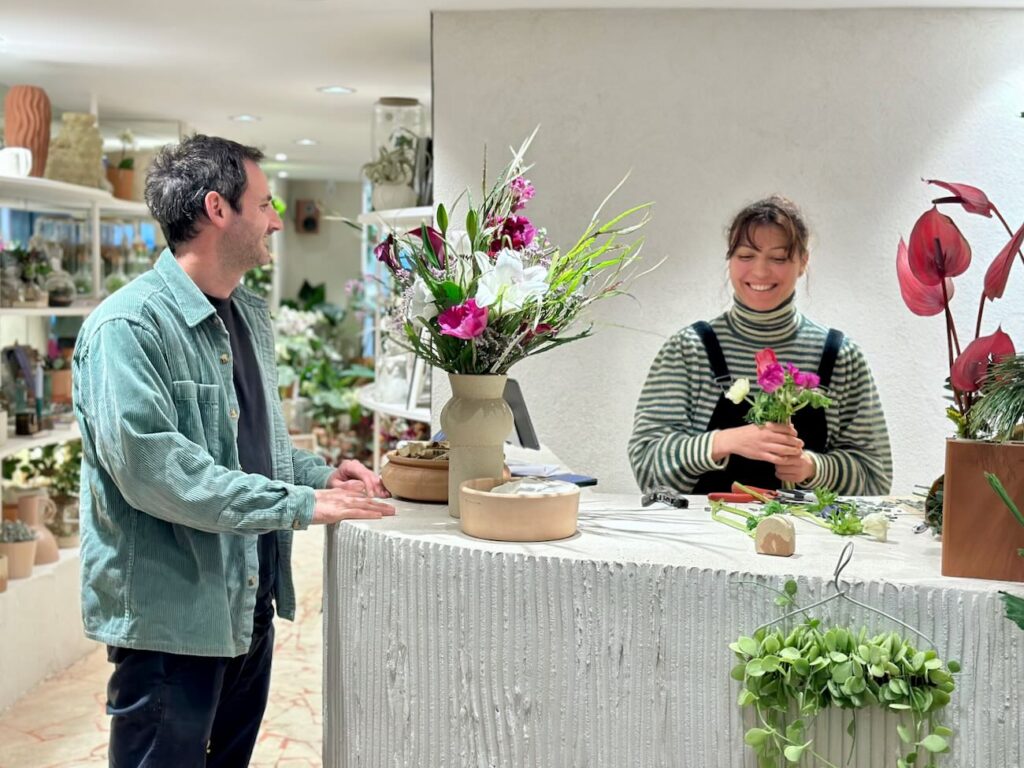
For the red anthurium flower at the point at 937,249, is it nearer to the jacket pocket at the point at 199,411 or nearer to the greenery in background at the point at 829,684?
the greenery in background at the point at 829,684

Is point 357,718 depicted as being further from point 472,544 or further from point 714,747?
point 714,747

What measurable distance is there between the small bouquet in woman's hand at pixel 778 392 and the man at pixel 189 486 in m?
0.74

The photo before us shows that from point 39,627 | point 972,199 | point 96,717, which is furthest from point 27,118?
point 972,199

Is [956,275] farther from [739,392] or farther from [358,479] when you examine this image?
[358,479]

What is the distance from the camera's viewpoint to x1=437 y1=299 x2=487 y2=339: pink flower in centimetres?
178

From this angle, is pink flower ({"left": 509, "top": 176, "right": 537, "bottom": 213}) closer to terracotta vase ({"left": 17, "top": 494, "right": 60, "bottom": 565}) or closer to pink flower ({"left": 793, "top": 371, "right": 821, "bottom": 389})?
pink flower ({"left": 793, "top": 371, "right": 821, "bottom": 389})

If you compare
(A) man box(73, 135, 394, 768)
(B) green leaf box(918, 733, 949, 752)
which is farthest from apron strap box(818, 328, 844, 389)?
(B) green leaf box(918, 733, 949, 752)

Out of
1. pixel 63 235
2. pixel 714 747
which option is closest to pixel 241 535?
pixel 714 747

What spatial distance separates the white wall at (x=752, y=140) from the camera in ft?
11.9

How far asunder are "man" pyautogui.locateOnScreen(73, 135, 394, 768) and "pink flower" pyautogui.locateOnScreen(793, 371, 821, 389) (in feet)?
2.65

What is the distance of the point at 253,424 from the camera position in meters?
2.25

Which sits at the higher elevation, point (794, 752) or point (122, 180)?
point (122, 180)

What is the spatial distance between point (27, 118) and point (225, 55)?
0.87 metres

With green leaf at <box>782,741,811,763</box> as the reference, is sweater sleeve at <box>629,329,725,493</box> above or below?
above
